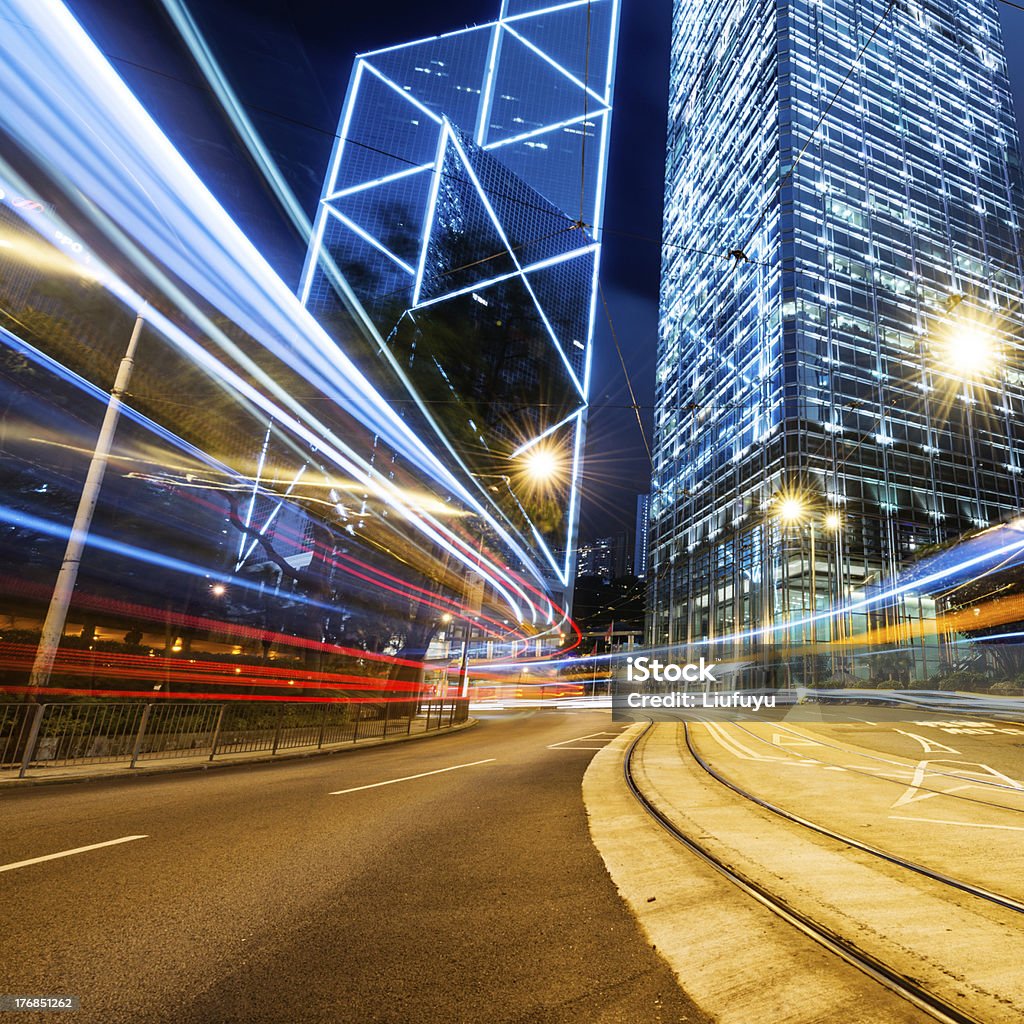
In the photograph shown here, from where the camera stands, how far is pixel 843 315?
2061 inches

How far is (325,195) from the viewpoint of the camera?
52.8 meters

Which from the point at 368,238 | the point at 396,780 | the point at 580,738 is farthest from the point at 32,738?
the point at 368,238

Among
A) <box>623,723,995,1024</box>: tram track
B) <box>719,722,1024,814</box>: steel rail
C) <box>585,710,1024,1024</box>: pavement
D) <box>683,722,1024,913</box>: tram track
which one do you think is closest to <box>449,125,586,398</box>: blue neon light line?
<box>719,722,1024,814</box>: steel rail

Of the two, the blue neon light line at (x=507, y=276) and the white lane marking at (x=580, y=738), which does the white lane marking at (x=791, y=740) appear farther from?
the blue neon light line at (x=507, y=276)

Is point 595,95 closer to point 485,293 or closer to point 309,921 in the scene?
point 485,293

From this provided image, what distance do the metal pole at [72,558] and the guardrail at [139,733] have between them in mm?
1269

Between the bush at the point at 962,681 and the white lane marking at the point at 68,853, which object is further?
the bush at the point at 962,681

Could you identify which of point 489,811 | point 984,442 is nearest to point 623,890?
point 489,811

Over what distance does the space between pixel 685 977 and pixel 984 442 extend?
68.2 m

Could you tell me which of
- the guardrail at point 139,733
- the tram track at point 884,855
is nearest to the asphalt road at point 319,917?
the tram track at point 884,855

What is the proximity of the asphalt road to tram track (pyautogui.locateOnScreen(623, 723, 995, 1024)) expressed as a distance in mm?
1134

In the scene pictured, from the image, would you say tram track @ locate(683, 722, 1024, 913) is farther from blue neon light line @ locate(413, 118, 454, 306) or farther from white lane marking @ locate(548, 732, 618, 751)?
blue neon light line @ locate(413, 118, 454, 306)

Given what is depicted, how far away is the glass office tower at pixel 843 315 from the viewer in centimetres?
4856

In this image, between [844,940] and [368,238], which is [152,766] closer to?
[844,940]
